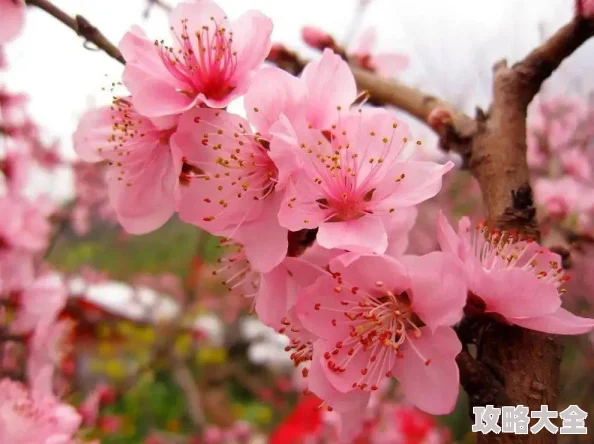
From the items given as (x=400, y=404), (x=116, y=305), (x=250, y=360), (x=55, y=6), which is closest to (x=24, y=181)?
(x=55, y=6)

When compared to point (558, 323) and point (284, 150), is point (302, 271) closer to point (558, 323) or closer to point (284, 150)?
point (284, 150)

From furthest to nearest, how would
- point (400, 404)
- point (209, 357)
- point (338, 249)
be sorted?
1. point (209, 357)
2. point (400, 404)
3. point (338, 249)

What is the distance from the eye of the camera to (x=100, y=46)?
660 millimetres

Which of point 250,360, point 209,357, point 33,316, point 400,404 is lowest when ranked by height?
point 250,360

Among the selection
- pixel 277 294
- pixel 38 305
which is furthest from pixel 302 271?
pixel 38 305

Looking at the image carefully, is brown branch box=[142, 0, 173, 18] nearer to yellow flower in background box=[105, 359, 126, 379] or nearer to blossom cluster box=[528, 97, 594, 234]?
blossom cluster box=[528, 97, 594, 234]

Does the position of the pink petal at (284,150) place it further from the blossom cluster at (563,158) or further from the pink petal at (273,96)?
the blossom cluster at (563,158)

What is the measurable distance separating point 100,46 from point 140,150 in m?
0.14

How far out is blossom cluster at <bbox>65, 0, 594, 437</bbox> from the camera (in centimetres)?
51

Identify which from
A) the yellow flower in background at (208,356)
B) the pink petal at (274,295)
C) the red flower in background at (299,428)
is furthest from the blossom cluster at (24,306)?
the yellow flower in background at (208,356)

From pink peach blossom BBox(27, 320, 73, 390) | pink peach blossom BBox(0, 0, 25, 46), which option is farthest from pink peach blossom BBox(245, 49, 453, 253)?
pink peach blossom BBox(27, 320, 73, 390)

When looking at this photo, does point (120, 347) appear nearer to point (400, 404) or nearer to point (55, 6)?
point (400, 404)

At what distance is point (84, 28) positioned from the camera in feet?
2.12

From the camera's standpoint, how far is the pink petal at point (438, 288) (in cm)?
50
